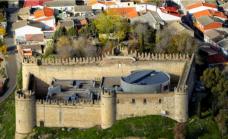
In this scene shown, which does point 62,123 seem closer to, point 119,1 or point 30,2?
point 119,1

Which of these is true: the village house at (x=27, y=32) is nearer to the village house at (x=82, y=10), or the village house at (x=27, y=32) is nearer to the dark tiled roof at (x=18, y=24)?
the dark tiled roof at (x=18, y=24)

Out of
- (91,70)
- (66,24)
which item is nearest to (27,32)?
(66,24)

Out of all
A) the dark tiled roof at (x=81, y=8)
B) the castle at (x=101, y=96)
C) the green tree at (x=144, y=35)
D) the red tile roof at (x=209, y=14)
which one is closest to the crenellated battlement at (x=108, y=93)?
the castle at (x=101, y=96)

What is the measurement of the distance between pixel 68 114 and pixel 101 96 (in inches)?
112

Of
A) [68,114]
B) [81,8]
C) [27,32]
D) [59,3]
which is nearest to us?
[68,114]

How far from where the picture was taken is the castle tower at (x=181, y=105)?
4722cm

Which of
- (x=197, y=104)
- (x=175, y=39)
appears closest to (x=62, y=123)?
(x=197, y=104)

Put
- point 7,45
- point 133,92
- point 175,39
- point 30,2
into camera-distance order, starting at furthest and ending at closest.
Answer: point 30,2, point 7,45, point 175,39, point 133,92

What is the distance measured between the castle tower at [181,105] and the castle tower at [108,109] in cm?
406

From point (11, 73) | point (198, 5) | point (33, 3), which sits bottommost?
point (11, 73)

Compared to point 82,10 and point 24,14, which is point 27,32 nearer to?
point 82,10

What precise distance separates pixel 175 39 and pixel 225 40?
8.73 meters

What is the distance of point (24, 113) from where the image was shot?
1930 inches

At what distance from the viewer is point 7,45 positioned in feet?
241
